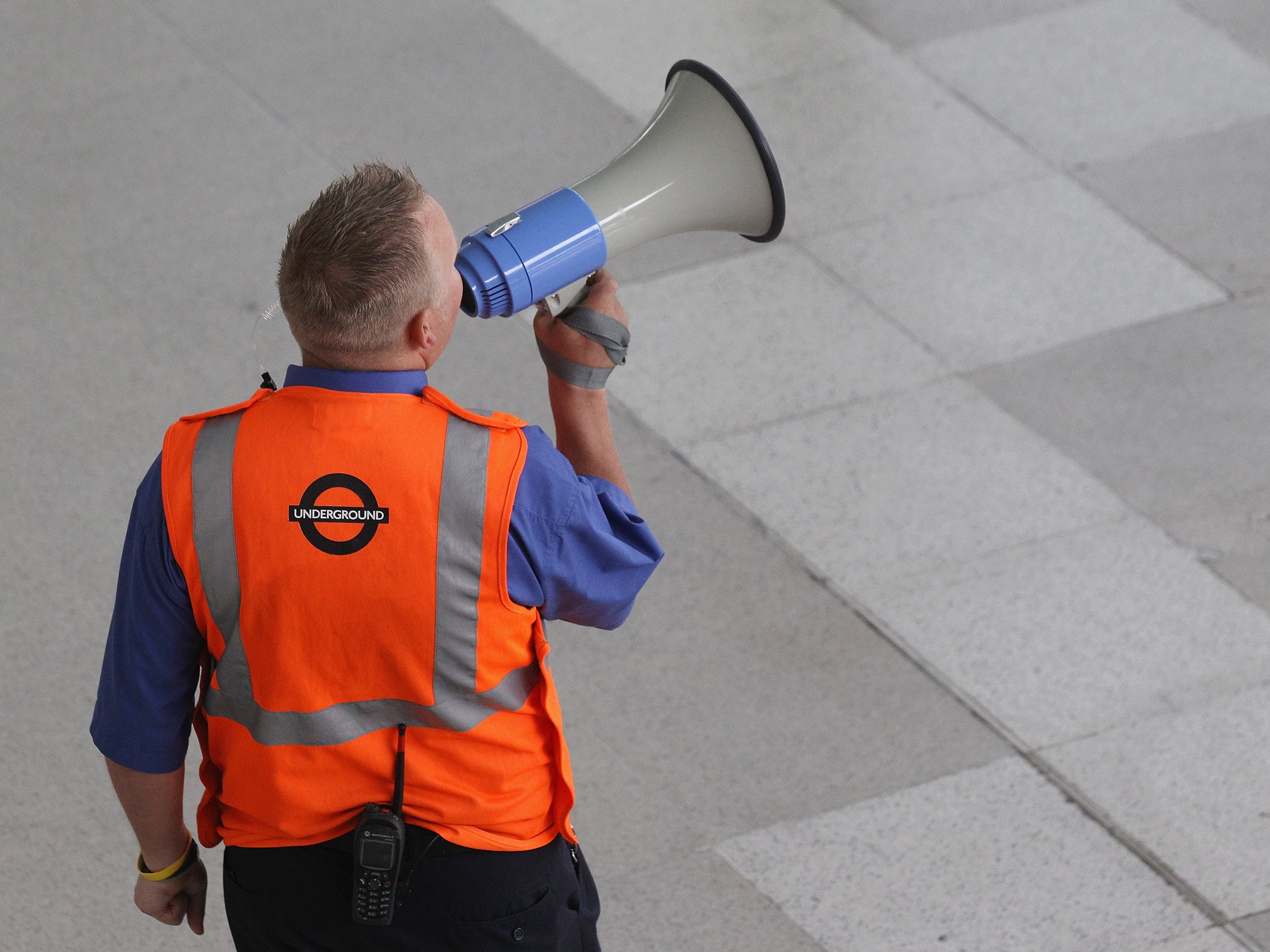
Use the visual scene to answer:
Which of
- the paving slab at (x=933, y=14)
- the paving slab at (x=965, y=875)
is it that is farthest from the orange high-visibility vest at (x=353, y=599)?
the paving slab at (x=933, y=14)

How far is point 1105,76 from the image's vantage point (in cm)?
673

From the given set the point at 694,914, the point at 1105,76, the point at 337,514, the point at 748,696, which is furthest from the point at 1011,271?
the point at 337,514

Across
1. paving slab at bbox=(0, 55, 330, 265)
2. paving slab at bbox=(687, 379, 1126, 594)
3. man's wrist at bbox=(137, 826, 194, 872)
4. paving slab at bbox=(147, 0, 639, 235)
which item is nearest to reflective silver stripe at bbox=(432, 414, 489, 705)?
man's wrist at bbox=(137, 826, 194, 872)

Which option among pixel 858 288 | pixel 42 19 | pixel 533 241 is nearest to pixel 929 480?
pixel 858 288

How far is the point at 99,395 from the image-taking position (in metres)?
4.95

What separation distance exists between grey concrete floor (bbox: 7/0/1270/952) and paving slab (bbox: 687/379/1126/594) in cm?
1

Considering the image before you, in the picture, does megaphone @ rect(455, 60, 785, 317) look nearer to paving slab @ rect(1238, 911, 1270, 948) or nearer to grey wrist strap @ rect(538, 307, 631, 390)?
grey wrist strap @ rect(538, 307, 631, 390)

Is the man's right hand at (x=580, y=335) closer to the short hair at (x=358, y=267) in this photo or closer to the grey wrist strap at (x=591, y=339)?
the grey wrist strap at (x=591, y=339)

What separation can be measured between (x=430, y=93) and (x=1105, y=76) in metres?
2.93

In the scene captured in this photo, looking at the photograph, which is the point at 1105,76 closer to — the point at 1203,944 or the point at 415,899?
the point at 1203,944

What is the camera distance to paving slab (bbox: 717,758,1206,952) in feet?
11.5

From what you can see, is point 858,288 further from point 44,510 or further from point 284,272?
point 284,272

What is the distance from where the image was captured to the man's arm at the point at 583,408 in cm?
239

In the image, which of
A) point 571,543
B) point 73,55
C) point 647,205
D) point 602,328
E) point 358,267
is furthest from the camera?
point 73,55
